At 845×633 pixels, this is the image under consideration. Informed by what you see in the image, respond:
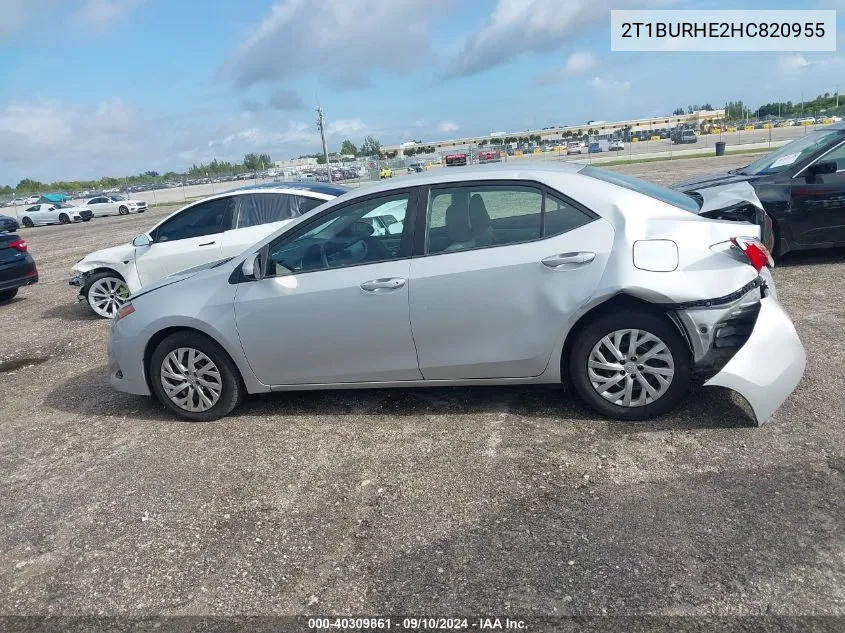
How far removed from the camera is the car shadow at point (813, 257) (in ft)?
26.5

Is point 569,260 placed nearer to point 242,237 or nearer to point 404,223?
point 404,223

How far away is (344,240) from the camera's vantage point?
4605mm

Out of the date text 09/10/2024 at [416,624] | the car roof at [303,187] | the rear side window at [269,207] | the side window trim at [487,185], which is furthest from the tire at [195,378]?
the car roof at [303,187]

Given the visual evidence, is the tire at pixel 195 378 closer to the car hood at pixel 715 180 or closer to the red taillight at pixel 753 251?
the red taillight at pixel 753 251

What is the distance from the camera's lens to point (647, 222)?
13.5ft

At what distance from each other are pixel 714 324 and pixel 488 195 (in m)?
1.62

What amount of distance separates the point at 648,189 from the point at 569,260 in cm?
93

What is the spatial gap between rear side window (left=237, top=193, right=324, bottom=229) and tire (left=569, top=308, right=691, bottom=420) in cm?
475

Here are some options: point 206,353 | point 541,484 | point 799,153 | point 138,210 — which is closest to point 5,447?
point 206,353

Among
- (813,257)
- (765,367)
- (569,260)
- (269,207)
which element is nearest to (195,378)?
(569,260)

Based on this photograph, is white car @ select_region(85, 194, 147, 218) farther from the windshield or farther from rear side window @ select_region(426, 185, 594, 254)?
rear side window @ select_region(426, 185, 594, 254)

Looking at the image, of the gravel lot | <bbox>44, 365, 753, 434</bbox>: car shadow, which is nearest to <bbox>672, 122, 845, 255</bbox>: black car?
the gravel lot

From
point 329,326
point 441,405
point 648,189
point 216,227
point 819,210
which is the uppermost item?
point 648,189

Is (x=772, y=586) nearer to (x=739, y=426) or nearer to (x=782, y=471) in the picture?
(x=782, y=471)
